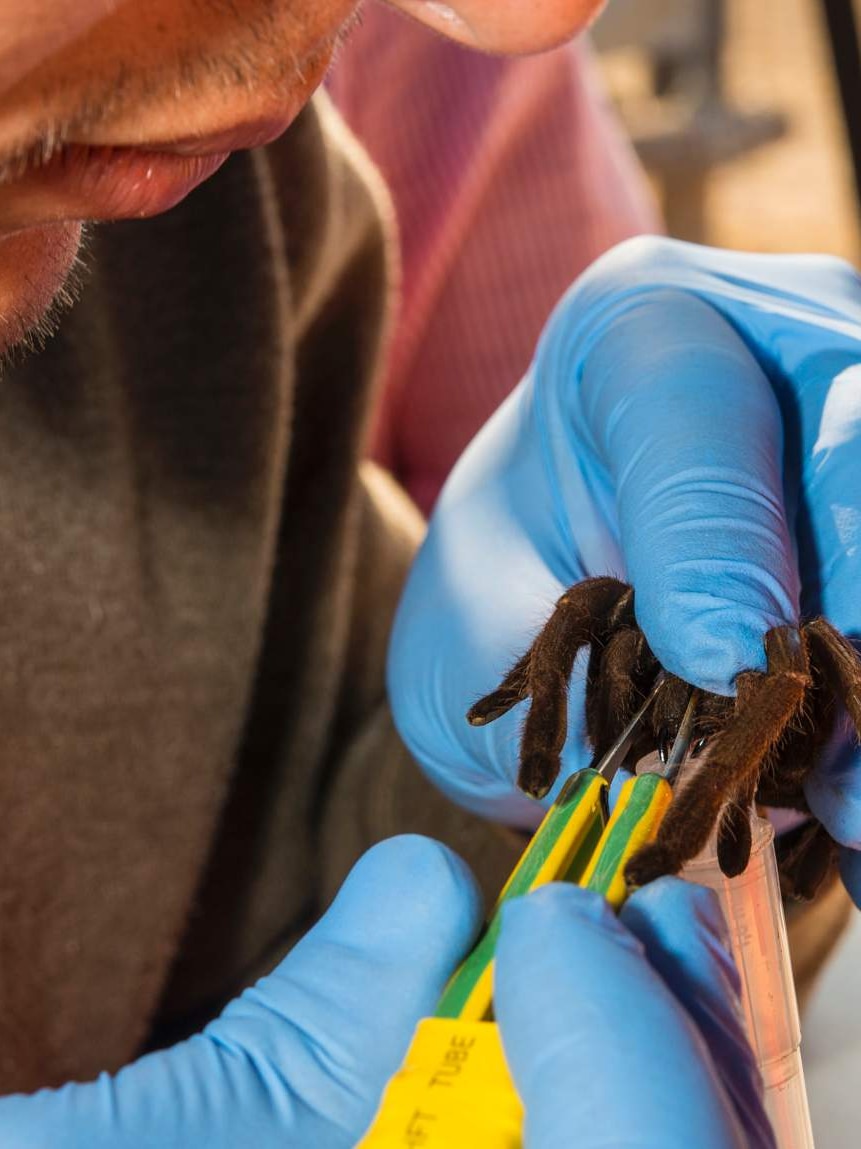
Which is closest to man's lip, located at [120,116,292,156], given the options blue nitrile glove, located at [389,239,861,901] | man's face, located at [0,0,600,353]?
man's face, located at [0,0,600,353]

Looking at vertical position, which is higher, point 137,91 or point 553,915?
point 137,91

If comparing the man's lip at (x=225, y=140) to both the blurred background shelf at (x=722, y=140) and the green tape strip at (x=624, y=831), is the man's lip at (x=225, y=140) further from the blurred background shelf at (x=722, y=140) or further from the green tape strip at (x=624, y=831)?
the blurred background shelf at (x=722, y=140)

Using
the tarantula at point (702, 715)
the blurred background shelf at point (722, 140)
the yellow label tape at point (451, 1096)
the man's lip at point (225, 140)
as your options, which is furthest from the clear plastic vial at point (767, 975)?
the blurred background shelf at point (722, 140)

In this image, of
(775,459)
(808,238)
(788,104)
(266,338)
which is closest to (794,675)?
(775,459)

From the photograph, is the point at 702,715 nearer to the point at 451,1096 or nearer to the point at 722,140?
the point at 451,1096

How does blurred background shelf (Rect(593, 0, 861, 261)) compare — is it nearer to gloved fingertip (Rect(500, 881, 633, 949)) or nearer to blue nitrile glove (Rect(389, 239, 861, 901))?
blue nitrile glove (Rect(389, 239, 861, 901))

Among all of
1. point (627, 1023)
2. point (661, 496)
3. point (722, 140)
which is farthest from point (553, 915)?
point (722, 140)
